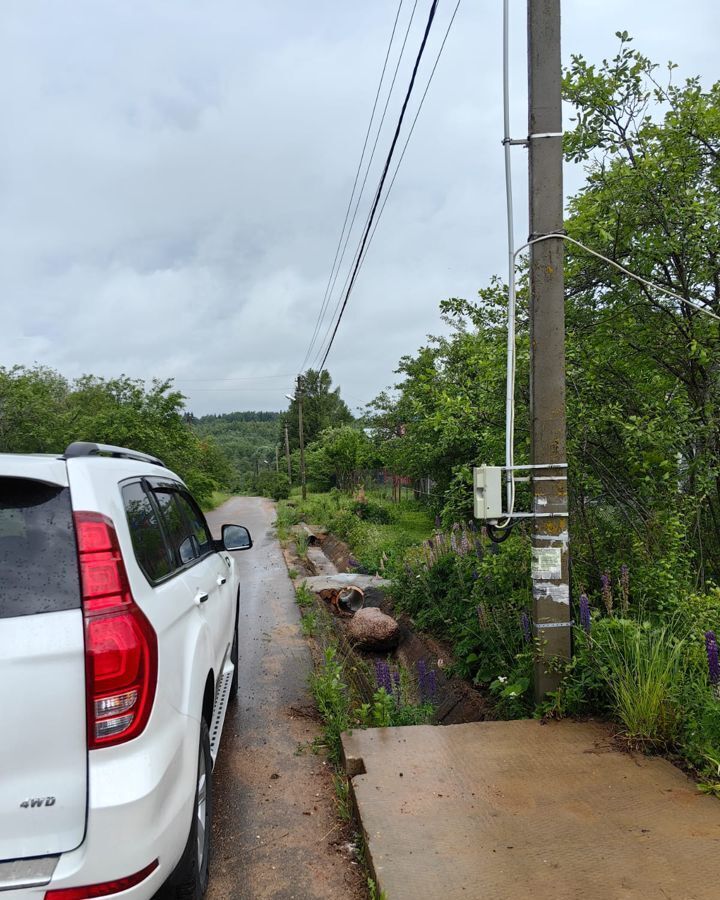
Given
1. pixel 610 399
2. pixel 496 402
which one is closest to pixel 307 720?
pixel 496 402

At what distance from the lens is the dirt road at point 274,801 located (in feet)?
9.41

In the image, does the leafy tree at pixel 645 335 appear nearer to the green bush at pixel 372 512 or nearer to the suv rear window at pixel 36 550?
the suv rear window at pixel 36 550

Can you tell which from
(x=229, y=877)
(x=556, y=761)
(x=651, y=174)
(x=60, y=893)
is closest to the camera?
(x=60, y=893)

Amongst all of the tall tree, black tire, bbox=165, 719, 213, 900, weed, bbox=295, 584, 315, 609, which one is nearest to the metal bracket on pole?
black tire, bbox=165, 719, 213, 900

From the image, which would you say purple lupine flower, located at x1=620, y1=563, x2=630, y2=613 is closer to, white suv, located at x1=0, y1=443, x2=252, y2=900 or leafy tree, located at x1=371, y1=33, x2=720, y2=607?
leafy tree, located at x1=371, y1=33, x2=720, y2=607

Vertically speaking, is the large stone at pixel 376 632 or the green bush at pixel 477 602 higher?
the green bush at pixel 477 602

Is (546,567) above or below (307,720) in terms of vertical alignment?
above

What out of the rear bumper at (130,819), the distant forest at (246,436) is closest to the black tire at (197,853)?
the rear bumper at (130,819)

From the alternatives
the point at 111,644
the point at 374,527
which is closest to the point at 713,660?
the point at 111,644

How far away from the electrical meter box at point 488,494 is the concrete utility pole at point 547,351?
0.29 metres

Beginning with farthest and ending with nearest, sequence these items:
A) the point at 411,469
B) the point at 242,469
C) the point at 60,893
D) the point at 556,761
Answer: the point at 242,469 < the point at 411,469 < the point at 556,761 < the point at 60,893

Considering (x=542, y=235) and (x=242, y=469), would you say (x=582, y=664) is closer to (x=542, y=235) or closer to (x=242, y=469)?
(x=542, y=235)

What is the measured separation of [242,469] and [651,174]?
94.4 meters

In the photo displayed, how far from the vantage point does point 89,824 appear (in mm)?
1793
